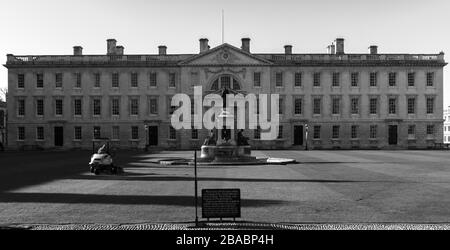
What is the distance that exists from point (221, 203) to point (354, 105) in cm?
5295

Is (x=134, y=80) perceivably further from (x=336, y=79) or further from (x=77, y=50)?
(x=336, y=79)

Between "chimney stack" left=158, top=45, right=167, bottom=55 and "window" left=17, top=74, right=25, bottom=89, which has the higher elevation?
"chimney stack" left=158, top=45, right=167, bottom=55

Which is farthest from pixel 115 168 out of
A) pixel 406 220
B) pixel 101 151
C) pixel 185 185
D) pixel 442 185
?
pixel 406 220

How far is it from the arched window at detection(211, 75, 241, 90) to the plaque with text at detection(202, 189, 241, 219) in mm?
49993

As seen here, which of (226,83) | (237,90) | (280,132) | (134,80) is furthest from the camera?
(134,80)

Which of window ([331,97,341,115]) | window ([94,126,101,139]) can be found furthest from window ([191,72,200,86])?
window ([331,97,341,115])

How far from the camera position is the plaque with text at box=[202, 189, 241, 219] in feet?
33.8

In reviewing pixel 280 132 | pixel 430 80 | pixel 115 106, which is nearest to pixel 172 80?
pixel 115 106

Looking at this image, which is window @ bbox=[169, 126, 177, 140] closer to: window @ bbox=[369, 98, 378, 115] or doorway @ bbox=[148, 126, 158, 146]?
doorway @ bbox=[148, 126, 158, 146]

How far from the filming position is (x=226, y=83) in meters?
60.2

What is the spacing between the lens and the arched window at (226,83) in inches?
2368

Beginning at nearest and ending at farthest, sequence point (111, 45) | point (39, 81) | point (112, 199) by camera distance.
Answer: point (112, 199)
point (39, 81)
point (111, 45)

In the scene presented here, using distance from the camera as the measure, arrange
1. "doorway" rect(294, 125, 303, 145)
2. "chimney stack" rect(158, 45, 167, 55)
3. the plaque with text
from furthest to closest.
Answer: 1. "chimney stack" rect(158, 45, 167, 55)
2. "doorway" rect(294, 125, 303, 145)
3. the plaque with text
